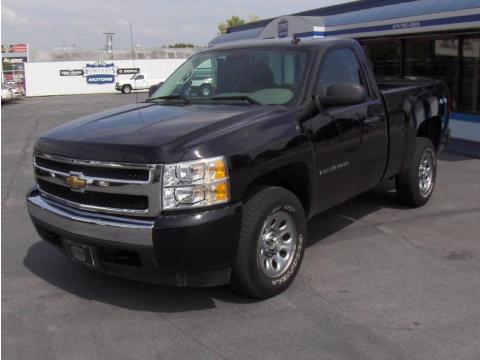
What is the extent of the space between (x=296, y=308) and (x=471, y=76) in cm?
1030

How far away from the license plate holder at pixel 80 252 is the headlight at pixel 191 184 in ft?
2.30

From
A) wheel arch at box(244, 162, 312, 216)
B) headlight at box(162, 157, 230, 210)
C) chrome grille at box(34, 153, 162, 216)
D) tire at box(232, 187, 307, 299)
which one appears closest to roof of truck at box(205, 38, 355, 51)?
wheel arch at box(244, 162, 312, 216)

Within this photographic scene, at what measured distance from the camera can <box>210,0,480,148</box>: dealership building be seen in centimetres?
1152

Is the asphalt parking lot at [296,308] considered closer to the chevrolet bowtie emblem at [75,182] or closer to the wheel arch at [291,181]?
the wheel arch at [291,181]

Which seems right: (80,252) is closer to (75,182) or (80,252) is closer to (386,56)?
(75,182)

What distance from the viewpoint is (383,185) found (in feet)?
24.8

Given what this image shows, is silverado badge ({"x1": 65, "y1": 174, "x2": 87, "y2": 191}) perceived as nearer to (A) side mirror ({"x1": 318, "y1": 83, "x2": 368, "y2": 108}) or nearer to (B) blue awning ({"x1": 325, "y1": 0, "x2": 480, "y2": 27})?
(A) side mirror ({"x1": 318, "y1": 83, "x2": 368, "y2": 108})

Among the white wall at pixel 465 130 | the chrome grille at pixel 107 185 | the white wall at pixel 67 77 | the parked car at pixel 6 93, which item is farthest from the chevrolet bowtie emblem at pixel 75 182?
the white wall at pixel 67 77

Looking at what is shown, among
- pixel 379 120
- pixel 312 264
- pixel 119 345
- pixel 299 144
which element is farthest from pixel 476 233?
pixel 119 345

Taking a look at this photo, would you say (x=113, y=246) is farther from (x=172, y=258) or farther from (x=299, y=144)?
(x=299, y=144)

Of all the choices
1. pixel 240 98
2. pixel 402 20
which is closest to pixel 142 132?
pixel 240 98

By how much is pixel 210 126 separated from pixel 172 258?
0.95 meters

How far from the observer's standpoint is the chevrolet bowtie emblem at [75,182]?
3.78 meters

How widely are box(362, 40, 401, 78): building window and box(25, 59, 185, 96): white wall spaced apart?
32.1m
